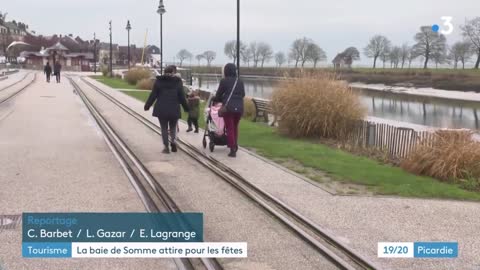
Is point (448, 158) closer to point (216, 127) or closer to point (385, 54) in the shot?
point (216, 127)

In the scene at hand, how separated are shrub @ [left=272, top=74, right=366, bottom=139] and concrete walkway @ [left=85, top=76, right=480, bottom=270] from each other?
225 inches

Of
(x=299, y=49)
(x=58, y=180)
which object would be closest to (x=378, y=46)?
(x=299, y=49)

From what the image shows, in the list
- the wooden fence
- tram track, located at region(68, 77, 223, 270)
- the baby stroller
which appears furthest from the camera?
the wooden fence

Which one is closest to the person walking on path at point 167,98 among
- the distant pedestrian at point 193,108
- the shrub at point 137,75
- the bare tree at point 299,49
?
the distant pedestrian at point 193,108

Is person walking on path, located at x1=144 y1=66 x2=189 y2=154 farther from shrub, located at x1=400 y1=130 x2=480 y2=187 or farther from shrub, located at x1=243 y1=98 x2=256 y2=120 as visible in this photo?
shrub, located at x1=243 y1=98 x2=256 y2=120

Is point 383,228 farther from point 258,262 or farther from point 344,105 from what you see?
point 344,105

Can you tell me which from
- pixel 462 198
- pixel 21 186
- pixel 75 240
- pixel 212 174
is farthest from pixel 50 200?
pixel 462 198

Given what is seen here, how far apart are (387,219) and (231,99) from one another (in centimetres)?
462
